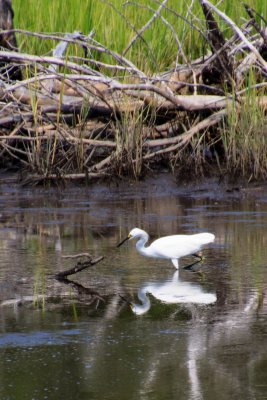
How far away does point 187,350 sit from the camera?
186 inches

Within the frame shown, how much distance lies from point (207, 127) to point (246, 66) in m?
0.84

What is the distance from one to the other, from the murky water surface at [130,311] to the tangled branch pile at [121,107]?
1401 millimetres

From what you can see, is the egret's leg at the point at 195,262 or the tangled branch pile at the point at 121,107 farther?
the tangled branch pile at the point at 121,107

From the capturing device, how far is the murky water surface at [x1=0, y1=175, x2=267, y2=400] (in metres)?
4.24

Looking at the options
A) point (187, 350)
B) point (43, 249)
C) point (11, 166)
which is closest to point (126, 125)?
point (11, 166)

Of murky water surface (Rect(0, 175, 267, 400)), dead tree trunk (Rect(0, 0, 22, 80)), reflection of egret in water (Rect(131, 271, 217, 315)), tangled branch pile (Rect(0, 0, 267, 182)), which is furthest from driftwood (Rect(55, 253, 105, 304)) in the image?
dead tree trunk (Rect(0, 0, 22, 80))

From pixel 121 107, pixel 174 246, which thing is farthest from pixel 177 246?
pixel 121 107

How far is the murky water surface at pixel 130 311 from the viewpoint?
4.24m

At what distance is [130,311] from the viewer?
18.2ft

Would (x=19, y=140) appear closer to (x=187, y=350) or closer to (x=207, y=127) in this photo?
(x=207, y=127)

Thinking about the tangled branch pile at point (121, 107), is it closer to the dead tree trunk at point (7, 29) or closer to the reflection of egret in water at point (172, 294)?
the dead tree trunk at point (7, 29)

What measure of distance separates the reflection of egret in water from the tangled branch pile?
Result: 4620mm

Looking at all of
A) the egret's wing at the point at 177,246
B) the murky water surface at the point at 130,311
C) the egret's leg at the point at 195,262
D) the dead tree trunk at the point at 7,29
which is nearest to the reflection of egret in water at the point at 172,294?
the murky water surface at the point at 130,311

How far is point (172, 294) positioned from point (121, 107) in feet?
17.5
